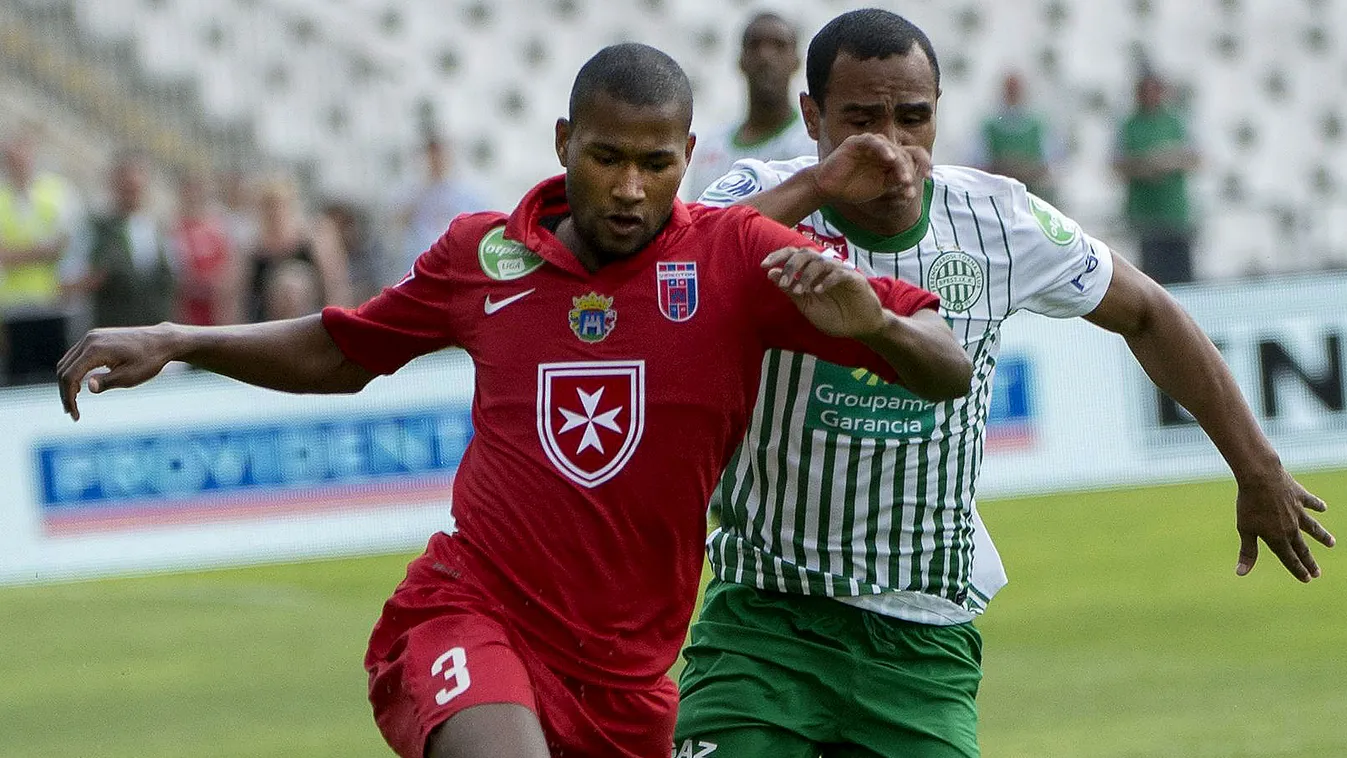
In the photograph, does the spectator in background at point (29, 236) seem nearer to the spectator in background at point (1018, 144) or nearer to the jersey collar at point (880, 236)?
the spectator in background at point (1018, 144)

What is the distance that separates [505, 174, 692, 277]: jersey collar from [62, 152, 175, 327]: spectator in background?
427 inches

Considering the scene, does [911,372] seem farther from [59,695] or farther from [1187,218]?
[1187,218]

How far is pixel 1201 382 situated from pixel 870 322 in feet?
4.79

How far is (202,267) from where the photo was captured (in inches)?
619

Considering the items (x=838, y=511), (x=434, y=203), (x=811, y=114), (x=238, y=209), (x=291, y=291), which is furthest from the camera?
(x=238, y=209)

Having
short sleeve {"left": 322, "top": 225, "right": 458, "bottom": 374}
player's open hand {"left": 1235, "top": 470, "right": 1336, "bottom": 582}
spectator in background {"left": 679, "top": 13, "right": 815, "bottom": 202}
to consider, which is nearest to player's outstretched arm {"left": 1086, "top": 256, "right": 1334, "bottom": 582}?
player's open hand {"left": 1235, "top": 470, "right": 1336, "bottom": 582}

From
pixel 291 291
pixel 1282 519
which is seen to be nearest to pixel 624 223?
pixel 1282 519

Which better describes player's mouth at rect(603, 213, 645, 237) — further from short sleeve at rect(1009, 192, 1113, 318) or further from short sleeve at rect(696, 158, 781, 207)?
short sleeve at rect(1009, 192, 1113, 318)

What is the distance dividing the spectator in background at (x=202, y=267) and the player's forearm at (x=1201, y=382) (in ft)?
35.6

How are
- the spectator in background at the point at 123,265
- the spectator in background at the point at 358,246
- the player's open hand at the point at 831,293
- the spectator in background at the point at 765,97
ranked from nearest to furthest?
1. the player's open hand at the point at 831,293
2. the spectator in background at the point at 765,97
3. the spectator in background at the point at 123,265
4. the spectator in background at the point at 358,246

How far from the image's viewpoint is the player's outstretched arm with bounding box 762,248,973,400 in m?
3.86

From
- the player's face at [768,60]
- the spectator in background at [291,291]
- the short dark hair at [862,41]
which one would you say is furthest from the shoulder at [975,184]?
the spectator in background at [291,291]

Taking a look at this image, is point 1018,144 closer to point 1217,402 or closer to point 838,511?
point 1217,402

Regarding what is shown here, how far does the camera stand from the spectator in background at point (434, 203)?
15.6m
